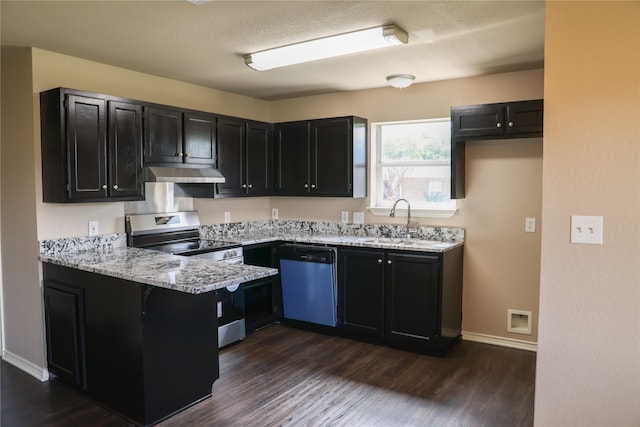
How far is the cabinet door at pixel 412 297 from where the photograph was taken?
12.2 feet

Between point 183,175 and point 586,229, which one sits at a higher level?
point 183,175

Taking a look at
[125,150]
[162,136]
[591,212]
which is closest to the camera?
[591,212]

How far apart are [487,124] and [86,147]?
314cm

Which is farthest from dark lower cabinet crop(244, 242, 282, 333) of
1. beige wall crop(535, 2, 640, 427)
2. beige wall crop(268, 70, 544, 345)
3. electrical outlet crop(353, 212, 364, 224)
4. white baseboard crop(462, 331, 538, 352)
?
beige wall crop(535, 2, 640, 427)

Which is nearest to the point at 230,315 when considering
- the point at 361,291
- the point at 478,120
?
the point at 361,291

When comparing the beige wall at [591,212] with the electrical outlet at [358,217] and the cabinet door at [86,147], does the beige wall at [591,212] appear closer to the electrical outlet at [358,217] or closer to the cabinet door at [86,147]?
the electrical outlet at [358,217]

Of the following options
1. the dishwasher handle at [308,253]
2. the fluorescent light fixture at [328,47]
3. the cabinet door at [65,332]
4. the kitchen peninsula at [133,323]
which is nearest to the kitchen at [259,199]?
the cabinet door at [65,332]

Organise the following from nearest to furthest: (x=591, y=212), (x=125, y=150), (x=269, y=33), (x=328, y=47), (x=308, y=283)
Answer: (x=591, y=212) < (x=269, y=33) < (x=328, y=47) < (x=125, y=150) < (x=308, y=283)

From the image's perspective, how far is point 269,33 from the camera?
9.56 ft

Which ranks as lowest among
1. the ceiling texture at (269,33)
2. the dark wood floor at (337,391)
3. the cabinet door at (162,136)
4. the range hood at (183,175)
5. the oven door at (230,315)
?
the dark wood floor at (337,391)

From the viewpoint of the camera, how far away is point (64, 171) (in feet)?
10.2

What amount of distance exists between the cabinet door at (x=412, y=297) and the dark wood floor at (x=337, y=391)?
8.1 inches

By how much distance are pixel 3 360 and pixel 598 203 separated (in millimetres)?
4370

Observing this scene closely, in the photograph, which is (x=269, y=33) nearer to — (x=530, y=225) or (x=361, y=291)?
(x=361, y=291)
